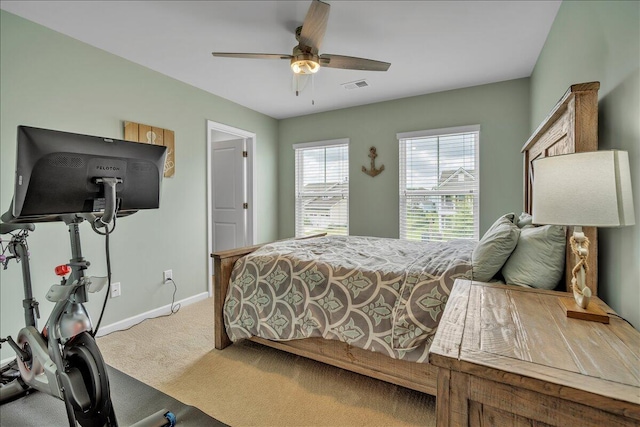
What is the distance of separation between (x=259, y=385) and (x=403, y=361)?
2.96 feet

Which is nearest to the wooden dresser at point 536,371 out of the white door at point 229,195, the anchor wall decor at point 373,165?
the anchor wall decor at point 373,165

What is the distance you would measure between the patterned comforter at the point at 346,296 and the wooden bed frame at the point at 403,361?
9 centimetres

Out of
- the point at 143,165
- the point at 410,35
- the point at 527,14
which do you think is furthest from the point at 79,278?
the point at 527,14

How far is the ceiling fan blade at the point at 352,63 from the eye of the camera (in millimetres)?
2230

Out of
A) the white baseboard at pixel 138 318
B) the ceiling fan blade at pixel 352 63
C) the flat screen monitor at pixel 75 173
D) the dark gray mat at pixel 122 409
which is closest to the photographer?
the flat screen monitor at pixel 75 173

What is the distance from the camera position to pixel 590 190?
0.95 metres

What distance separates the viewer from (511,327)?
0.97 meters

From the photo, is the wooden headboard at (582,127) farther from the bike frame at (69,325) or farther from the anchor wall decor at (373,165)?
the anchor wall decor at (373,165)

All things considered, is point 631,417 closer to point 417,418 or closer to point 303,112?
point 417,418

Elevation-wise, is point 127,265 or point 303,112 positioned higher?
point 303,112

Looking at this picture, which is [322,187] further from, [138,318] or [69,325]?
[69,325]

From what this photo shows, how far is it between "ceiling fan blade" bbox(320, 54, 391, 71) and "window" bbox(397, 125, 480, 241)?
5.48 feet

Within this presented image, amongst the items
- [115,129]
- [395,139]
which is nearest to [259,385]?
[115,129]

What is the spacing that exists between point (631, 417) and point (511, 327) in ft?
1.18
